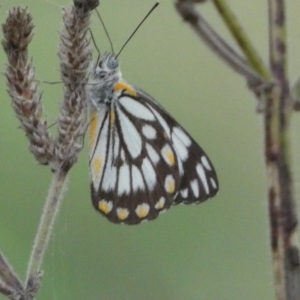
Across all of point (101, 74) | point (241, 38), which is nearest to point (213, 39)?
point (241, 38)

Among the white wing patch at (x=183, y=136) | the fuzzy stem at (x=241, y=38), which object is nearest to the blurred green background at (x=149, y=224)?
the white wing patch at (x=183, y=136)

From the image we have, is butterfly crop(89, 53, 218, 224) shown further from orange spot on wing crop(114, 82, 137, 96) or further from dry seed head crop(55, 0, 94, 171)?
dry seed head crop(55, 0, 94, 171)

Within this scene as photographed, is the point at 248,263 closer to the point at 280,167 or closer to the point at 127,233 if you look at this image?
the point at 127,233

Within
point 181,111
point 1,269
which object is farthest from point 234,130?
point 1,269

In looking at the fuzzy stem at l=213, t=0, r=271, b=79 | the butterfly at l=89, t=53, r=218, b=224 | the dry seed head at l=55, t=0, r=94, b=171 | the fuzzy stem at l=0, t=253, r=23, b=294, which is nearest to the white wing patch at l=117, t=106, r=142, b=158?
the butterfly at l=89, t=53, r=218, b=224

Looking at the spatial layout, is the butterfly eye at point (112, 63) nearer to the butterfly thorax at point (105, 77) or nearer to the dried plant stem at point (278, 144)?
the butterfly thorax at point (105, 77)

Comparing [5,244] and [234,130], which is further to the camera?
[234,130]
